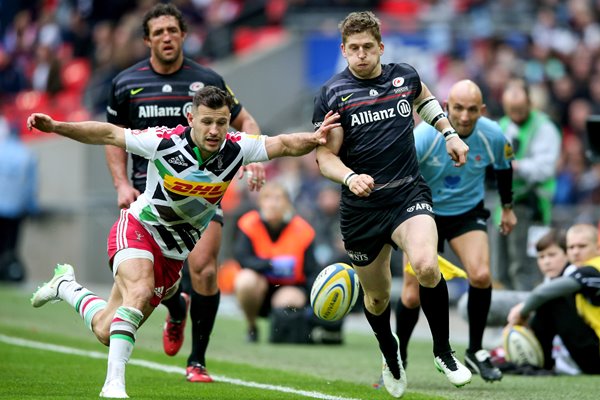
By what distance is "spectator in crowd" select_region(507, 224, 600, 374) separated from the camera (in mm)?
9938

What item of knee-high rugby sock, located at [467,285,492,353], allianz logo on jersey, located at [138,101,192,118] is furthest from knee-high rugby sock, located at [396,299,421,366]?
allianz logo on jersey, located at [138,101,192,118]

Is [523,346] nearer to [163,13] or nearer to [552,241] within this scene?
[552,241]

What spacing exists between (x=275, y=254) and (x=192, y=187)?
18.6 feet

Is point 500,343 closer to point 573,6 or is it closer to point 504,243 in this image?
point 504,243

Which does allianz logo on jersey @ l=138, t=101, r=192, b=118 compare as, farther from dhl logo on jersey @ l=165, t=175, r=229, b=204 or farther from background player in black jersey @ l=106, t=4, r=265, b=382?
dhl logo on jersey @ l=165, t=175, r=229, b=204

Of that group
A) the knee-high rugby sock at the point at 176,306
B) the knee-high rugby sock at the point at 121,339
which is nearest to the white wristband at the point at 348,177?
the knee-high rugby sock at the point at 121,339

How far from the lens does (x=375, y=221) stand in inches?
326

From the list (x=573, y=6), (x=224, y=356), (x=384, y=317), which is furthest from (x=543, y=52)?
(x=384, y=317)

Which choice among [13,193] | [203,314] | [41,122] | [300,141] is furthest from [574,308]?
[13,193]

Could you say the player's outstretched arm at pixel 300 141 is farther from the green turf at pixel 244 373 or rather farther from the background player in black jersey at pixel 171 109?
the green turf at pixel 244 373

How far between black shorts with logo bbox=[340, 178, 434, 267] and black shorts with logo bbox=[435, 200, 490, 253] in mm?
1251

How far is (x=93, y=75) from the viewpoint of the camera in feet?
76.8

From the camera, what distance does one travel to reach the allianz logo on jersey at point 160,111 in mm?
9445

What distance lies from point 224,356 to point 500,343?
260 centimetres
